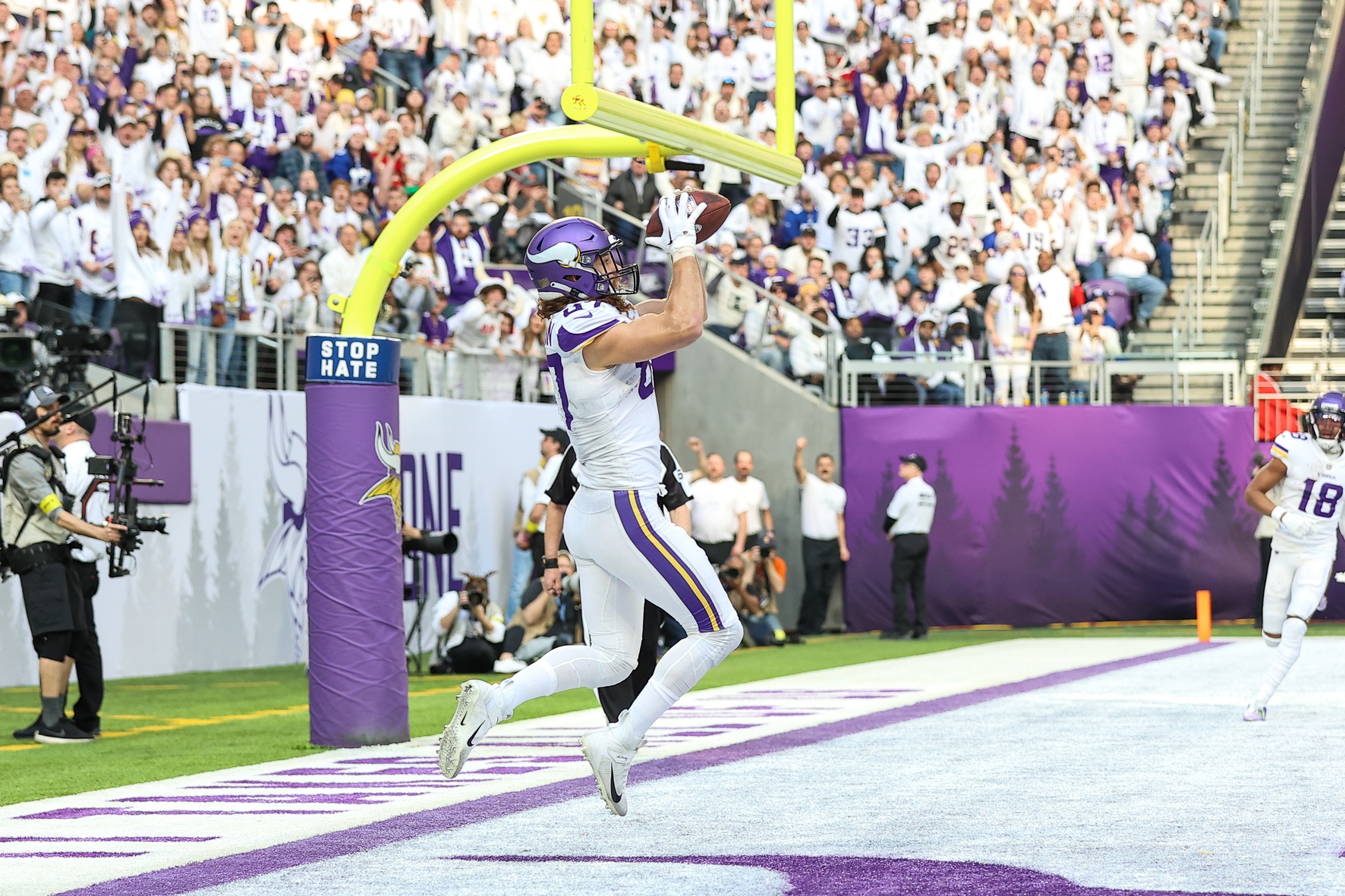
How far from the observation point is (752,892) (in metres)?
5.61

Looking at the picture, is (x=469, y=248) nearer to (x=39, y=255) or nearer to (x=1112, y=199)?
(x=39, y=255)

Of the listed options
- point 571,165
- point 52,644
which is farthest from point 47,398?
point 571,165

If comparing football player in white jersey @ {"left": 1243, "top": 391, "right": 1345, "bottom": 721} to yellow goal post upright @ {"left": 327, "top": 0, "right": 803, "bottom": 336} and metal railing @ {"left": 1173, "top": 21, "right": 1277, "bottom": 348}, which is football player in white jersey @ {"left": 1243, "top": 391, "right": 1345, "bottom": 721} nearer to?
yellow goal post upright @ {"left": 327, "top": 0, "right": 803, "bottom": 336}

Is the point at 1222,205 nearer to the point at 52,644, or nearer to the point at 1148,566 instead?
the point at 1148,566

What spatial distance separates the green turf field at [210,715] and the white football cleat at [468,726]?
8.76 feet

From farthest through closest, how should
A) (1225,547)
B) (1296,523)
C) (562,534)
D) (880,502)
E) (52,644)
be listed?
(880,502), (1225,547), (1296,523), (52,644), (562,534)

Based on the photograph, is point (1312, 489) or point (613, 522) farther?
point (1312, 489)

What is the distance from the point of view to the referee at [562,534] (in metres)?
8.83

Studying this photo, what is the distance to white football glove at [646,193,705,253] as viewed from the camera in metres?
7.01

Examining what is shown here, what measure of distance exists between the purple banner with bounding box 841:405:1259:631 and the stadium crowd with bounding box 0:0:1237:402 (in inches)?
30.0

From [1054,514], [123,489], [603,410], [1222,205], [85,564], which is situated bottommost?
[1054,514]

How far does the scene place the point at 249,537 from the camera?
55.8ft

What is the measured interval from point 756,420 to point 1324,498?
34.0 ft

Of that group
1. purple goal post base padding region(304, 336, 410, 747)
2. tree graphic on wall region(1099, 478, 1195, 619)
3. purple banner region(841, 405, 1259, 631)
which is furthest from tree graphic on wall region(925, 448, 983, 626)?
purple goal post base padding region(304, 336, 410, 747)
